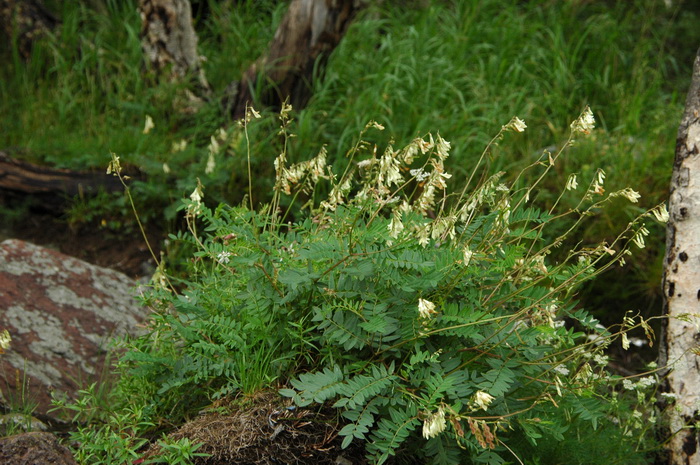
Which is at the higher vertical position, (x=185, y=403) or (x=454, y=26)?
(x=454, y=26)

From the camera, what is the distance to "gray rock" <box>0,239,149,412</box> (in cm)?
330

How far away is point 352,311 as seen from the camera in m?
2.27

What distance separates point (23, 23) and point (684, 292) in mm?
5987

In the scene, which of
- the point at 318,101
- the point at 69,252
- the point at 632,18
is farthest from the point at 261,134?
the point at 632,18

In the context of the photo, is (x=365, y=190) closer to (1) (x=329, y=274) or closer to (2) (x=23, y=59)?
(1) (x=329, y=274)

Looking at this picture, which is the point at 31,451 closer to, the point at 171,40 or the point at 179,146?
the point at 179,146

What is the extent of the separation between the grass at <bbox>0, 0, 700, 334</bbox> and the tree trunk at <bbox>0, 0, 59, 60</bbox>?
0.57 feet

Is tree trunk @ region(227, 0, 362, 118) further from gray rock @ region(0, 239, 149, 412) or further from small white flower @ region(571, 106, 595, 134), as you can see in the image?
small white flower @ region(571, 106, 595, 134)

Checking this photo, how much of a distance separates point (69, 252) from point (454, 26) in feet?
12.7

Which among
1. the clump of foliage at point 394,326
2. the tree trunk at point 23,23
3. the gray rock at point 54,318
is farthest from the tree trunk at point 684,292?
the tree trunk at point 23,23

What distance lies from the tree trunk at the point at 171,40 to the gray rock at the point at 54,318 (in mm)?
2285

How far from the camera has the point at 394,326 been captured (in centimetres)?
228

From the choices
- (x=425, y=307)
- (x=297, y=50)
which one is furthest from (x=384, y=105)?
(x=425, y=307)

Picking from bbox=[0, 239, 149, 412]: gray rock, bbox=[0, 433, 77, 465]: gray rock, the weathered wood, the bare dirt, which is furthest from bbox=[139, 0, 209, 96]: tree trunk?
bbox=[0, 433, 77, 465]: gray rock
